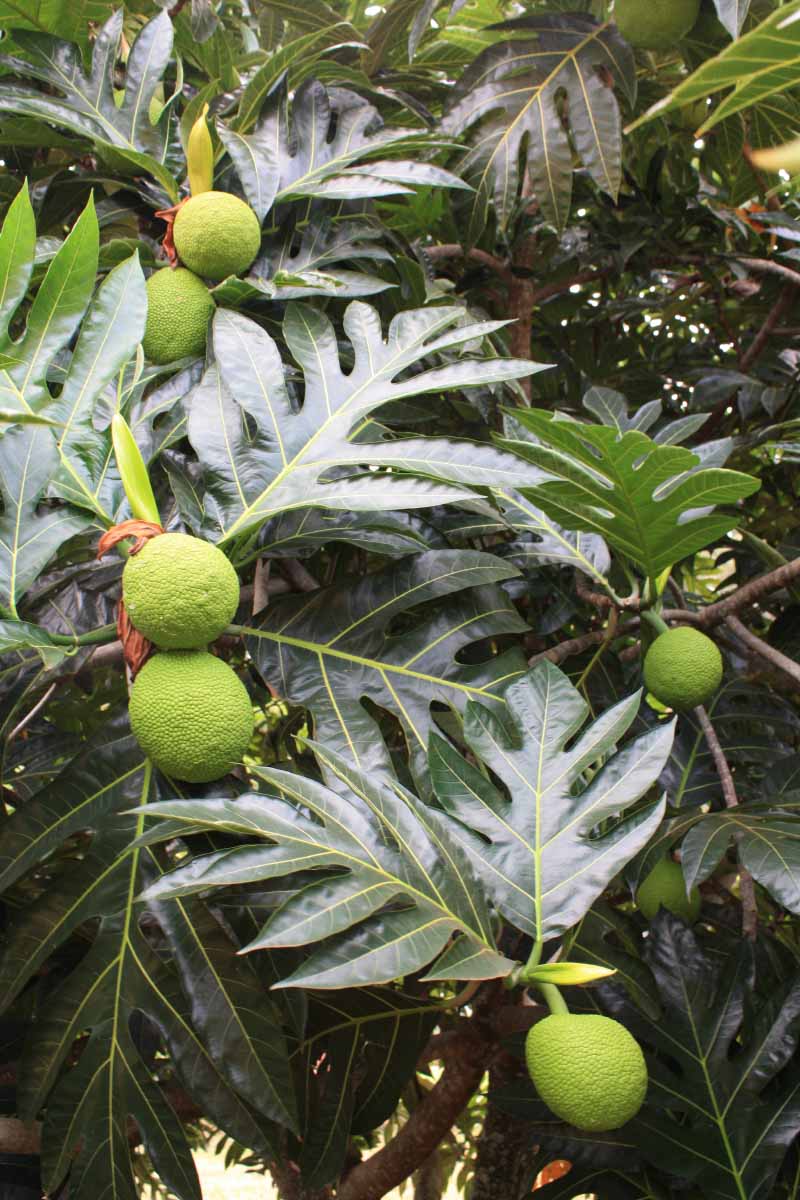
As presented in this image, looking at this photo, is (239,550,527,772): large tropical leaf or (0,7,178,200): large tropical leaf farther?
(0,7,178,200): large tropical leaf

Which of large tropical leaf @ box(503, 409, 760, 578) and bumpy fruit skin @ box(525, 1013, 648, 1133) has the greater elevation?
large tropical leaf @ box(503, 409, 760, 578)

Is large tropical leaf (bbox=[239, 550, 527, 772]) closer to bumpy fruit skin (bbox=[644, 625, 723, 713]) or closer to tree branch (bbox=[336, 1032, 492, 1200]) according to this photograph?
bumpy fruit skin (bbox=[644, 625, 723, 713])

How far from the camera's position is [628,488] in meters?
1.07

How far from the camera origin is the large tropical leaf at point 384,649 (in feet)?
3.36

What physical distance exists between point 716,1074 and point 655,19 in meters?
1.38

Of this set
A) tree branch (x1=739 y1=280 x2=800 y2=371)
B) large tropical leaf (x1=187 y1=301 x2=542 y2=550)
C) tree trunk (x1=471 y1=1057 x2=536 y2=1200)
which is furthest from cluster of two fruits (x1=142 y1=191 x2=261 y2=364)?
tree trunk (x1=471 y1=1057 x2=536 y2=1200)

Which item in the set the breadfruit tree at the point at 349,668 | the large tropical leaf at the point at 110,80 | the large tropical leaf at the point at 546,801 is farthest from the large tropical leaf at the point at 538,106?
the large tropical leaf at the point at 546,801

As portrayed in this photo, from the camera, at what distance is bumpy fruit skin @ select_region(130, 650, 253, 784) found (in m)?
0.86

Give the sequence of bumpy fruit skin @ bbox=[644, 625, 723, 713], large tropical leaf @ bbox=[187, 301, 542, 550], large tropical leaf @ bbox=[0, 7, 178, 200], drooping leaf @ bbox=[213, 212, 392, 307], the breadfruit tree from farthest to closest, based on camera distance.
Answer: large tropical leaf @ bbox=[0, 7, 178, 200]
drooping leaf @ bbox=[213, 212, 392, 307]
bumpy fruit skin @ bbox=[644, 625, 723, 713]
large tropical leaf @ bbox=[187, 301, 542, 550]
the breadfruit tree

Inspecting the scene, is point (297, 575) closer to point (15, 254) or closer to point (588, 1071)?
point (15, 254)

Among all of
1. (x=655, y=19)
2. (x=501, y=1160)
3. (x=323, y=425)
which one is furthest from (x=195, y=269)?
(x=501, y=1160)

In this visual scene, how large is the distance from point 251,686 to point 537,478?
69 centimetres

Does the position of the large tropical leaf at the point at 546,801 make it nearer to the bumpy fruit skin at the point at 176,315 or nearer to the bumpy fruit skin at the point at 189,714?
the bumpy fruit skin at the point at 189,714

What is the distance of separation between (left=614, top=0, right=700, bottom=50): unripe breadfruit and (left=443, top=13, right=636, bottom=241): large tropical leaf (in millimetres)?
65
